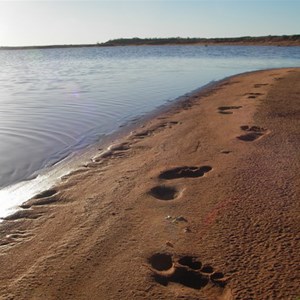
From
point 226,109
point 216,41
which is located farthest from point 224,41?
point 226,109

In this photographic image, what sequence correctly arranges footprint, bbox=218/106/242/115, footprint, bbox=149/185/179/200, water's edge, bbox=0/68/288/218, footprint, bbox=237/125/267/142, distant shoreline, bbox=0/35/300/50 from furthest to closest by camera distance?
distant shoreline, bbox=0/35/300/50 < footprint, bbox=218/106/242/115 < footprint, bbox=237/125/267/142 < water's edge, bbox=0/68/288/218 < footprint, bbox=149/185/179/200

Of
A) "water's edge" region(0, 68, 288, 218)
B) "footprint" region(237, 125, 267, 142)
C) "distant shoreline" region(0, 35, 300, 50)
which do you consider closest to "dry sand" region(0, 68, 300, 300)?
"footprint" region(237, 125, 267, 142)

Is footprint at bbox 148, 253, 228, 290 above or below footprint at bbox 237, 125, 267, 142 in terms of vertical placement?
below

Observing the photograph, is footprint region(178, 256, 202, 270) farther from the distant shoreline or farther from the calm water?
the distant shoreline

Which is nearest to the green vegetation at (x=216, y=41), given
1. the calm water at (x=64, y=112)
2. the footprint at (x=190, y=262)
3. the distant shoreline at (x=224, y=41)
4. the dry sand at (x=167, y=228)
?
the distant shoreline at (x=224, y=41)

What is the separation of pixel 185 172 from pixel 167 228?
1551mm

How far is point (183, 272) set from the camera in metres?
2.94

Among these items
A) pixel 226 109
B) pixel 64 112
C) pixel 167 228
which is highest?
pixel 167 228

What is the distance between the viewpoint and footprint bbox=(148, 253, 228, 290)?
282 centimetres

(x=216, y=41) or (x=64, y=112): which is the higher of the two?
(x=216, y=41)

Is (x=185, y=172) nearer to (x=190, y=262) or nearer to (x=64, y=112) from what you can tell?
(x=190, y=262)

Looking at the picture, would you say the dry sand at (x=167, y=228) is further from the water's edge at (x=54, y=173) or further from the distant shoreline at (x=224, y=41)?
the distant shoreline at (x=224, y=41)

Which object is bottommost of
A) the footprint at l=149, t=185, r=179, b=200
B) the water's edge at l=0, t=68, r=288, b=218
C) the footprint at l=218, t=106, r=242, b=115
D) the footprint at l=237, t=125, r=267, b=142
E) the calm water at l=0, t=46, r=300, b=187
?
the calm water at l=0, t=46, r=300, b=187

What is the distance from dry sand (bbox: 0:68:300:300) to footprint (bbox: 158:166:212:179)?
13 mm
